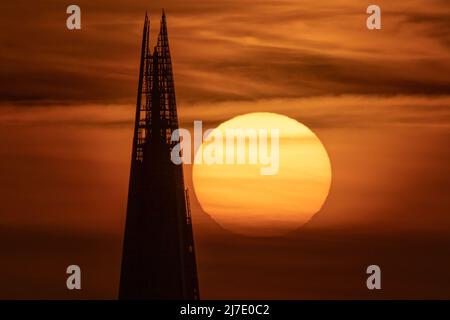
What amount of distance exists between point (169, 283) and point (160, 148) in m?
11.7

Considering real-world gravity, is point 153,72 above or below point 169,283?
above

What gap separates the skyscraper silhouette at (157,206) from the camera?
137125 mm

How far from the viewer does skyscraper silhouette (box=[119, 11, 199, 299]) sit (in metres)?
137

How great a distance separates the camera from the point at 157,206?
5512 inches
